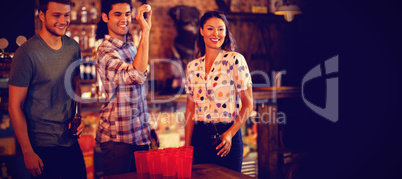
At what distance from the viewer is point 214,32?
2.14 metres

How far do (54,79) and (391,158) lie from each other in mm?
2766

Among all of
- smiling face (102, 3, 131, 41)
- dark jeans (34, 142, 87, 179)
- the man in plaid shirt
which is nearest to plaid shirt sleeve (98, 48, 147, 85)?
the man in plaid shirt

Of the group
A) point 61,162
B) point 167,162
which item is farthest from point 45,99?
point 167,162

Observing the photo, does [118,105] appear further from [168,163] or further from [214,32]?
[214,32]

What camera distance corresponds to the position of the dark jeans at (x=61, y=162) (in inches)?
75.8

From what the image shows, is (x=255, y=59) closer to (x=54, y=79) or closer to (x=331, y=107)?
(x=331, y=107)

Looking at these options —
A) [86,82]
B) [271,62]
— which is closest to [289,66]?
[271,62]

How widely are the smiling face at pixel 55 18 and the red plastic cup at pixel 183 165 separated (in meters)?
1.02

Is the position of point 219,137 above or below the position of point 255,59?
below

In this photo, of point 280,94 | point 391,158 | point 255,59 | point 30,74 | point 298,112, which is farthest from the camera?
point 255,59

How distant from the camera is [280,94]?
4.56 meters

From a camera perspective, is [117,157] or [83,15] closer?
[117,157]

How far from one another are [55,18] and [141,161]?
95 cm

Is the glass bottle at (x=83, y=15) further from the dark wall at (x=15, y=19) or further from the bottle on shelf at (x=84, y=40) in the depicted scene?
the dark wall at (x=15, y=19)
